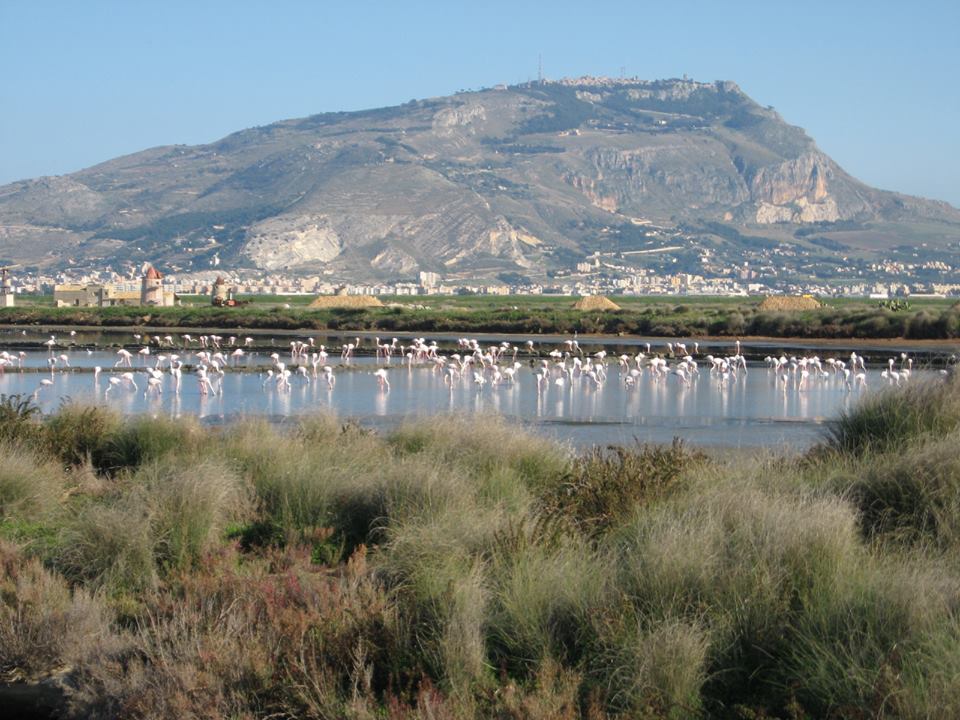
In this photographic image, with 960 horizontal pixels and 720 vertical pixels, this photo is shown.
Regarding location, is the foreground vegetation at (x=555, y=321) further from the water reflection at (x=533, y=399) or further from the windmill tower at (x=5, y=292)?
the water reflection at (x=533, y=399)

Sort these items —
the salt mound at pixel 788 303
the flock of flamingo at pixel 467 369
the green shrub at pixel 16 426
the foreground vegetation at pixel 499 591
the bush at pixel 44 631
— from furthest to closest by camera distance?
the salt mound at pixel 788 303
the flock of flamingo at pixel 467 369
the green shrub at pixel 16 426
the bush at pixel 44 631
the foreground vegetation at pixel 499 591

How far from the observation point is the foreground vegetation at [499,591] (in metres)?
5.75

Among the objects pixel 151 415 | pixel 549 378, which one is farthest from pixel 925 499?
pixel 549 378

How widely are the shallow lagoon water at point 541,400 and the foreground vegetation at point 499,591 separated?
468cm

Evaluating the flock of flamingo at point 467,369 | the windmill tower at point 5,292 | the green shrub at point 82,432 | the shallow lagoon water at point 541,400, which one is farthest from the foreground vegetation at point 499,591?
the windmill tower at point 5,292

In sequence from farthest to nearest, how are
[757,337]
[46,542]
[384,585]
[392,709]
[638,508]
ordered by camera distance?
1. [757,337]
2. [46,542]
3. [638,508]
4. [384,585]
5. [392,709]

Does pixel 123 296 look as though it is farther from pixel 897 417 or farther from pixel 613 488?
pixel 613 488

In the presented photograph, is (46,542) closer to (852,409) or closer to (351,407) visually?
(852,409)

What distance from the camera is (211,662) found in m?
5.95

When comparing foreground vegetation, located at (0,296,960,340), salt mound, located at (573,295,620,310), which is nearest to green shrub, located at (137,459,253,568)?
foreground vegetation, located at (0,296,960,340)

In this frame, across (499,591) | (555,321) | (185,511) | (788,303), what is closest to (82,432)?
(185,511)

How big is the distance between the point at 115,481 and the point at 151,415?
2114 millimetres

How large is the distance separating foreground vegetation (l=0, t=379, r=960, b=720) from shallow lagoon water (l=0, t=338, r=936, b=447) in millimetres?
4684

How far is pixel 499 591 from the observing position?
6559 mm
